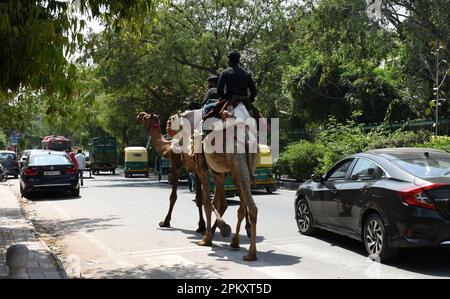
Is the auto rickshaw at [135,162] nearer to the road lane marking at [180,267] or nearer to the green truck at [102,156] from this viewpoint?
the green truck at [102,156]

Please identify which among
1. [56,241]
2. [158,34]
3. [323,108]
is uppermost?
[158,34]

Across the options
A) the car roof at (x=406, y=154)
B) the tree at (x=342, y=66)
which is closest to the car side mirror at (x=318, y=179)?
the car roof at (x=406, y=154)

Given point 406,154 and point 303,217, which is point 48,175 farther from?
point 406,154

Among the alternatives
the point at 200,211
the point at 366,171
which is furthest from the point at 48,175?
the point at 366,171

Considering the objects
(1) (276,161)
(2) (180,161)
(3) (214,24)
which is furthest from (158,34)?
(2) (180,161)

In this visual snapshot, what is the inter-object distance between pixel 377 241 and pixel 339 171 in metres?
1.78

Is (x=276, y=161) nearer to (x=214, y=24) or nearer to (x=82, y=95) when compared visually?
(x=214, y=24)

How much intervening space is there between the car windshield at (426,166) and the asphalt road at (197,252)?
122 centimetres

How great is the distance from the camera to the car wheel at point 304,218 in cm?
988

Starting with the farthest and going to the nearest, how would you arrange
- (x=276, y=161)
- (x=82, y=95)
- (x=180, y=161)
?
(x=276, y=161) → (x=180, y=161) → (x=82, y=95)

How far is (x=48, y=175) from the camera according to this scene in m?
19.5

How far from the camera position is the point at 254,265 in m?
7.66

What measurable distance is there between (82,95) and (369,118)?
20196 millimetres

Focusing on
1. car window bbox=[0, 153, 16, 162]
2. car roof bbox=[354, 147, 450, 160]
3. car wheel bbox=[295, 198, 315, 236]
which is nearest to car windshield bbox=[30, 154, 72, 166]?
car wheel bbox=[295, 198, 315, 236]
